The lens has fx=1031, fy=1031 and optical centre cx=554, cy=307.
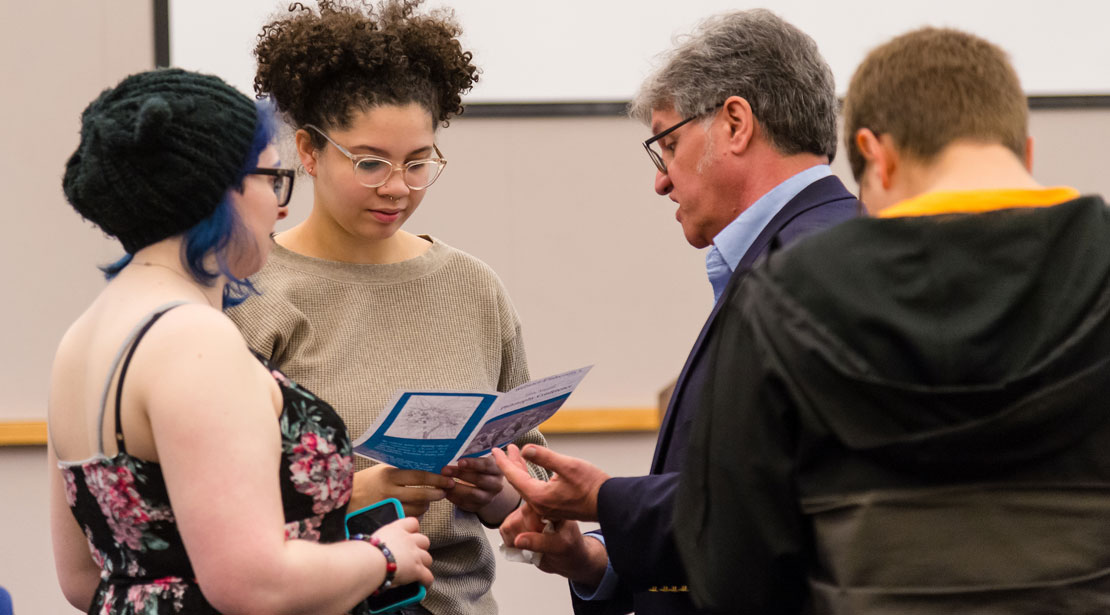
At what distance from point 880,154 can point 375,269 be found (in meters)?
1.01

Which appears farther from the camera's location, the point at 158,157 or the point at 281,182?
the point at 281,182

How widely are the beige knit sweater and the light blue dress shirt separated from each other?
42cm

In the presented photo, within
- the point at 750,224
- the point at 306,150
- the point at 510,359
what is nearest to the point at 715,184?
the point at 750,224

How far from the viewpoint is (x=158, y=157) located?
116 centimetres

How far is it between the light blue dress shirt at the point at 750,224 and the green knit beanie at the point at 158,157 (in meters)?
0.87

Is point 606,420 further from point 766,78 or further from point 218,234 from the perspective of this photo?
point 218,234

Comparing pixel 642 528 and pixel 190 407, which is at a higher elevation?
pixel 190 407

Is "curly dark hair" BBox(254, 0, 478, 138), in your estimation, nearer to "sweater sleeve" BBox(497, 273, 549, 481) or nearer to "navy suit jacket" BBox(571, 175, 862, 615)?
"sweater sleeve" BBox(497, 273, 549, 481)

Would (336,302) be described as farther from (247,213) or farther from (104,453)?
(104,453)

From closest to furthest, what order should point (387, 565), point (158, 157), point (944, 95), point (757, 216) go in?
point (944, 95) → point (158, 157) → point (387, 565) → point (757, 216)

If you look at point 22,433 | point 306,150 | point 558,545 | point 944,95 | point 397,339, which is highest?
point 944,95

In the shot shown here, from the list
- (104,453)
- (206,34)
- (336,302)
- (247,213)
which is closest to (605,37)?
(206,34)

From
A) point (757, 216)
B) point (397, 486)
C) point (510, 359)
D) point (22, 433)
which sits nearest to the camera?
point (397, 486)

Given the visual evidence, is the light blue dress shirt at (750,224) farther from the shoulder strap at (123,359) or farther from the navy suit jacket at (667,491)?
the shoulder strap at (123,359)
